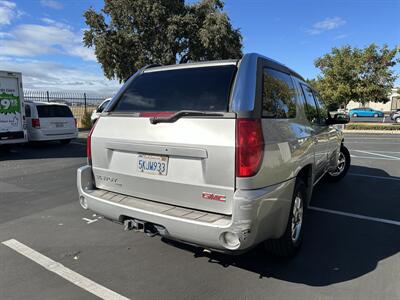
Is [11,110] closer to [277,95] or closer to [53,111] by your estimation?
[53,111]

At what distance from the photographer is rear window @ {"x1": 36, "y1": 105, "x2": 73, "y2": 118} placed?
38.9 feet

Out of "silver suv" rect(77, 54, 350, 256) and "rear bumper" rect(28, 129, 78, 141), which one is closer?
"silver suv" rect(77, 54, 350, 256)

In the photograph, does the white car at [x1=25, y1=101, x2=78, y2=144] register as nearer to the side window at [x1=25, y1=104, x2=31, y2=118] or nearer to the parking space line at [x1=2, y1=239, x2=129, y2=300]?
the side window at [x1=25, y1=104, x2=31, y2=118]

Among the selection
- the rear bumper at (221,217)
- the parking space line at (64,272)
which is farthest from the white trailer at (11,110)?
the rear bumper at (221,217)

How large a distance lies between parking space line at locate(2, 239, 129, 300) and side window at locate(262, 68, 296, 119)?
2087 millimetres

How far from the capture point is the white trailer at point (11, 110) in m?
10.3

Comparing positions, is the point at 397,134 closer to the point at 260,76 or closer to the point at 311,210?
the point at 311,210

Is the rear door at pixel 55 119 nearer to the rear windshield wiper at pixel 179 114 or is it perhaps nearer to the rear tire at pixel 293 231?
the rear windshield wiper at pixel 179 114

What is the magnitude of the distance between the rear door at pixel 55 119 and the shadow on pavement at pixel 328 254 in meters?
9.95

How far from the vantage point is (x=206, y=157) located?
261cm

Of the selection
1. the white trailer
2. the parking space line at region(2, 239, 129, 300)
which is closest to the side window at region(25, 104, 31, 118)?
the white trailer

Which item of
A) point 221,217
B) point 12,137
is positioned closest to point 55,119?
point 12,137

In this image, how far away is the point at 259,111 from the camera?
2668 millimetres

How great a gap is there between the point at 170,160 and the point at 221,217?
0.67m
